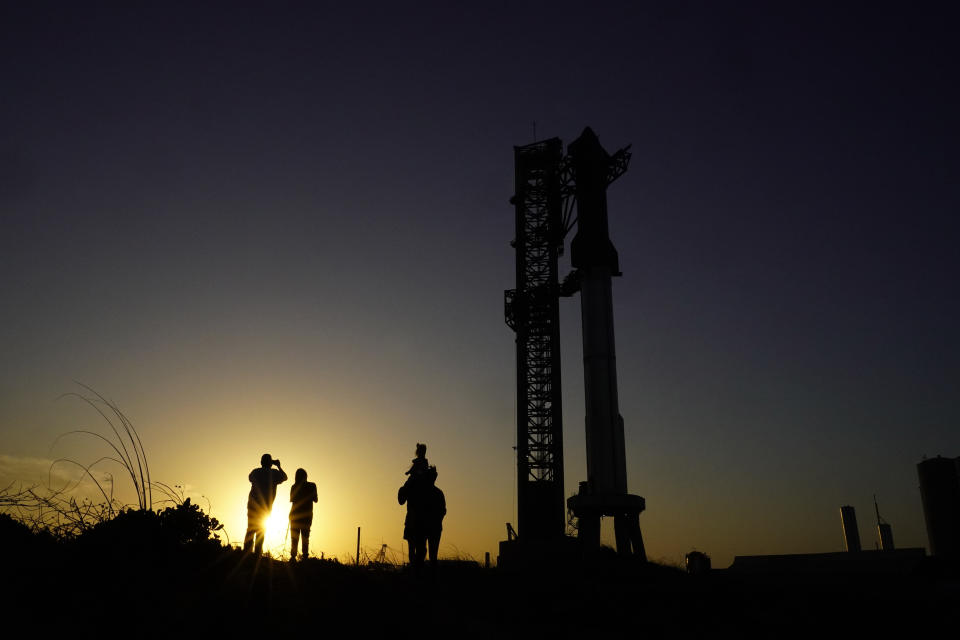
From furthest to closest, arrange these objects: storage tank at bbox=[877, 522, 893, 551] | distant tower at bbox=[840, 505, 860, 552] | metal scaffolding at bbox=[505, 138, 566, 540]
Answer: storage tank at bbox=[877, 522, 893, 551], distant tower at bbox=[840, 505, 860, 552], metal scaffolding at bbox=[505, 138, 566, 540]

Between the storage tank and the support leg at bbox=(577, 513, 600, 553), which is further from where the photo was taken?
the storage tank

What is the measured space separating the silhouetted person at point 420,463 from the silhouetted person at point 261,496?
364 cm

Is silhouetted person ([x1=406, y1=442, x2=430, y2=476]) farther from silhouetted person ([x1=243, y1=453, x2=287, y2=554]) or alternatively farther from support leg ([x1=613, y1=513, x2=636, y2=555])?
support leg ([x1=613, y1=513, x2=636, y2=555])

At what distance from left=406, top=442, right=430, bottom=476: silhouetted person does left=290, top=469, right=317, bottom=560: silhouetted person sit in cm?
442

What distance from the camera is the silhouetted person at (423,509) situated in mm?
11555

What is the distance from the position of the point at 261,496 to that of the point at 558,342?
35469 mm

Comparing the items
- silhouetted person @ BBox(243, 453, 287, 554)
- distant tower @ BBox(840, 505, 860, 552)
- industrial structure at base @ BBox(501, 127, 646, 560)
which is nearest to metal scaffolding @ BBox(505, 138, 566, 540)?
industrial structure at base @ BBox(501, 127, 646, 560)

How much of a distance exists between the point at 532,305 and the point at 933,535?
32640 mm

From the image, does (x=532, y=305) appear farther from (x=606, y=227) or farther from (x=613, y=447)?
→ (x=613, y=447)

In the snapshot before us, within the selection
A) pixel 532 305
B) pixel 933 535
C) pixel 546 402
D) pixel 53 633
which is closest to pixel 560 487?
pixel 546 402

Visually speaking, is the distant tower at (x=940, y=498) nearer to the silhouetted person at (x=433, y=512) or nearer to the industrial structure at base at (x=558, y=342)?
the industrial structure at base at (x=558, y=342)

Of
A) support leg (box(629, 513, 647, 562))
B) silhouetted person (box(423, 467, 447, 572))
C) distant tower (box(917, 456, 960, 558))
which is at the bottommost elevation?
silhouetted person (box(423, 467, 447, 572))

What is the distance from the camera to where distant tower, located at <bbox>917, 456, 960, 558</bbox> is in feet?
161

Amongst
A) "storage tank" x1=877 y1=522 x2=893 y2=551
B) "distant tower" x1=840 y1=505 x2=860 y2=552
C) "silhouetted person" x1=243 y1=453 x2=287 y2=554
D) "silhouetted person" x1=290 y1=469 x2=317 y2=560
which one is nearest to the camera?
"silhouetted person" x1=243 y1=453 x2=287 y2=554
